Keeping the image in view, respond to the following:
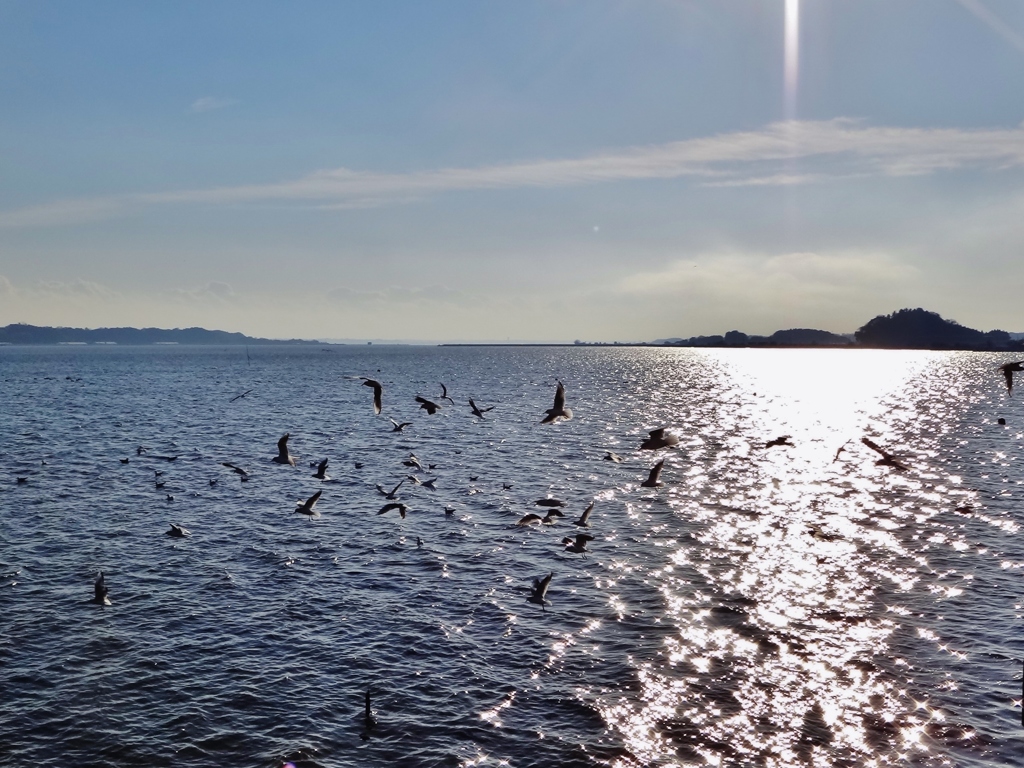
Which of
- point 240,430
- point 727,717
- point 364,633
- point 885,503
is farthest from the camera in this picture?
point 240,430

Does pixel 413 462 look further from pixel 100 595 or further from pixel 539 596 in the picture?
pixel 100 595

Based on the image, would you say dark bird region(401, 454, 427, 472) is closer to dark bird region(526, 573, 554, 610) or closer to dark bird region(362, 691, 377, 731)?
dark bird region(526, 573, 554, 610)

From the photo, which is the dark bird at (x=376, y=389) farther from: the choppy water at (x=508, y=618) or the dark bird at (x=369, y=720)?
the dark bird at (x=369, y=720)

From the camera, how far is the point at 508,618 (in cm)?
2792

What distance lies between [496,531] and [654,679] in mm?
16905

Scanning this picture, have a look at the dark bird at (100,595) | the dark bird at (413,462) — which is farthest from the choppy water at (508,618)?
the dark bird at (413,462)

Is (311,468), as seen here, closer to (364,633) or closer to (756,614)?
(364,633)

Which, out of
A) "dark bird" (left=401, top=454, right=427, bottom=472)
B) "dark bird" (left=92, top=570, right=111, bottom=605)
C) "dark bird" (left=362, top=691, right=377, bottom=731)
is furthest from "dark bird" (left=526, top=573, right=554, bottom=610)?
"dark bird" (left=92, top=570, right=111, bottom=605)

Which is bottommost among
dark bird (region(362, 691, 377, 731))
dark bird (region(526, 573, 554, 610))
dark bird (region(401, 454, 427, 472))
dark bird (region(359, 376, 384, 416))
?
dark bird (region(362, 691, 377, 731))

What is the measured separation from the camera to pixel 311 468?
2275 inches

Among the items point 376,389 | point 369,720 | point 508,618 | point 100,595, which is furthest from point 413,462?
point 369,720

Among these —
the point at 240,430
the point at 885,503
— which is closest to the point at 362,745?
the point at 885,503

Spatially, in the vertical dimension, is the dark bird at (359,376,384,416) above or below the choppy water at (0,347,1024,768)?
above

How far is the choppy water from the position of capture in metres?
20.3
